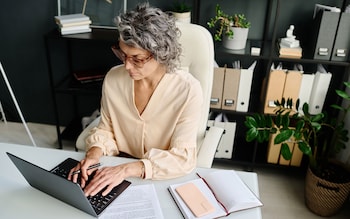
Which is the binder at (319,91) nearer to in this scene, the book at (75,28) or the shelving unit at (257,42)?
the shelving unit at (257,42)

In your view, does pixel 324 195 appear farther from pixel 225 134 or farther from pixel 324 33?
pixel 324 33

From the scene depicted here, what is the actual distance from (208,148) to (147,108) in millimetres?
321

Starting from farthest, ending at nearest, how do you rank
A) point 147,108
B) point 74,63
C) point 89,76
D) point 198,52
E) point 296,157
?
point 74,63 < point 89,76 < point 296,157 < point 198,52 < point 147,108

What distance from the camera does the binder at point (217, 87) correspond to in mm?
2129

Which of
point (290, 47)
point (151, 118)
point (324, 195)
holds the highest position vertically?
point (290, 47)

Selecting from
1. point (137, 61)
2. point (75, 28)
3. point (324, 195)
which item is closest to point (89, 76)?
point (75, 28)

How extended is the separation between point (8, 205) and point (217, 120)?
1.51 m

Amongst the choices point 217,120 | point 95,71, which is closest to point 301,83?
point 217,120

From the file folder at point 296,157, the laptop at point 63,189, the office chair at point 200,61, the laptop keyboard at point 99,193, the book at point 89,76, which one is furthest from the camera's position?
the book at point 89,76

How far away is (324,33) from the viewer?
196 cm

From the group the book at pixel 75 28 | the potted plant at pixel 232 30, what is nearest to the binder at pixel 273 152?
the potted plant at pixel 232 30

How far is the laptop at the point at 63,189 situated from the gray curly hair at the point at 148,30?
49 cm

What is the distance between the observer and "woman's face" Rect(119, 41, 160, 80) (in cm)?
126

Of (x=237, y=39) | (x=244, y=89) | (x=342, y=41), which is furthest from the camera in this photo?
(x=244, y=89)
